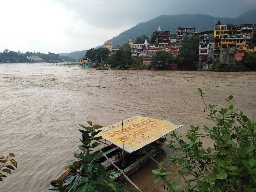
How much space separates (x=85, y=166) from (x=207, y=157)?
1.26m

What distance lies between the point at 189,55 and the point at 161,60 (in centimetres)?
508

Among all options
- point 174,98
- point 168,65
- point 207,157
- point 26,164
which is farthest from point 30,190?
point 168,65

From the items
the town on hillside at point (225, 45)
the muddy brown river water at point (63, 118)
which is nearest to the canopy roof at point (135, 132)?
the muddy brown river water at point (63, 118)

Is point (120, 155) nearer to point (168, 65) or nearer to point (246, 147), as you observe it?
point (246, 147)

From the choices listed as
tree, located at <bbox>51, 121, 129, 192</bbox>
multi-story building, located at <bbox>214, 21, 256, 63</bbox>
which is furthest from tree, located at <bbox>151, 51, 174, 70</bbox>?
Answer: tree, located at <bbox>51, 121, 129, 192</bbox>

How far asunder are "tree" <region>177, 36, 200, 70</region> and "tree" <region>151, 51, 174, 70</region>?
171 cm

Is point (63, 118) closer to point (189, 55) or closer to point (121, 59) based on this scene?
point (189, 55)

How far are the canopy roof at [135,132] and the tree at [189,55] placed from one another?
35833 millimetres

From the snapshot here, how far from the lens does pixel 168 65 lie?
43969mm

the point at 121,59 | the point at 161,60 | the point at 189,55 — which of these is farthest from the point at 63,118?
the point at 121,59

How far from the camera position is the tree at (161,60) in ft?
141

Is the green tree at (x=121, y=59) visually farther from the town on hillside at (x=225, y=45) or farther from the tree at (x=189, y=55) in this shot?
the tree at (x=189, y=55)

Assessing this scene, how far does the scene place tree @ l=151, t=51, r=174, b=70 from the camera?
141ft

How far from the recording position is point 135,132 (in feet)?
24.3
